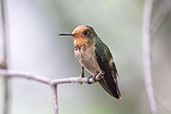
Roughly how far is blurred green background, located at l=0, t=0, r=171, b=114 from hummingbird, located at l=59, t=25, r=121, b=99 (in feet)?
2.92

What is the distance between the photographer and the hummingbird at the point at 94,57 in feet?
2.20

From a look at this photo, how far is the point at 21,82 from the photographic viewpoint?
3.06m

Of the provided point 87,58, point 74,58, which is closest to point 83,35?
point 87,58

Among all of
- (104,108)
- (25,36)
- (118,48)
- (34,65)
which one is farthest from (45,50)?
(118,48)

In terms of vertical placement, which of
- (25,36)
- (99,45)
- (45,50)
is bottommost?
(99,45)

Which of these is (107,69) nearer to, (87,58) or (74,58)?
(87,58)

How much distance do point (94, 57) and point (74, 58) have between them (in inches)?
45.9

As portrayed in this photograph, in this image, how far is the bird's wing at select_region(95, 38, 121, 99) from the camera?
2.22ft

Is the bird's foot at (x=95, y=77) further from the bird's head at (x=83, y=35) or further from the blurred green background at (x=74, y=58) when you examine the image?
the blurred green background at (x=74, y=58)

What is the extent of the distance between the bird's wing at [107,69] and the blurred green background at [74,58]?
0.88m

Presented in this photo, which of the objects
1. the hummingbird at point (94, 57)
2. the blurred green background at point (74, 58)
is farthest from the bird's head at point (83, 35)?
the blurred green background at point (74, 58)

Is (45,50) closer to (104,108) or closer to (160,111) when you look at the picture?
(104,108)

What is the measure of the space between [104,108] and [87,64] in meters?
1.41

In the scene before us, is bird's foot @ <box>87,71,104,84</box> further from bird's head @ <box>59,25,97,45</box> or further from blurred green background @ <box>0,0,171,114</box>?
blurred green background @ <box>0,0,171,114</box>
